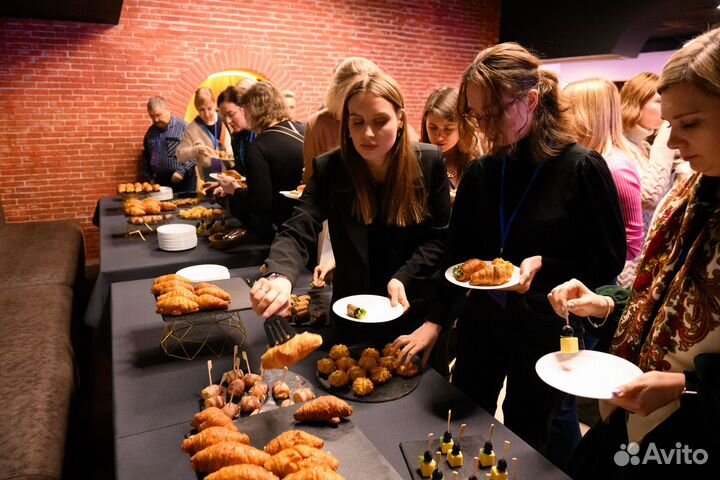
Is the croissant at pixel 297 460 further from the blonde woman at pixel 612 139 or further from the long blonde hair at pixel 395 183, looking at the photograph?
the blonde woman at pixel 612 139

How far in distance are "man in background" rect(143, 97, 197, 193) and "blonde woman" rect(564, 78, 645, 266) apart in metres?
4.96

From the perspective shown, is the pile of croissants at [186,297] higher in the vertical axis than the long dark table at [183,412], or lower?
higher

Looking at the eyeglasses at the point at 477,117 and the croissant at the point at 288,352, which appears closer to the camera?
the croissant at the point at 288,352

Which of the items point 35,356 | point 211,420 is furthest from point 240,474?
point 35,356

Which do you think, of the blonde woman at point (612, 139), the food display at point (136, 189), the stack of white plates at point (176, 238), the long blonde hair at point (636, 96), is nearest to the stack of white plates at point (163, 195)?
the food display at point (136, 189)

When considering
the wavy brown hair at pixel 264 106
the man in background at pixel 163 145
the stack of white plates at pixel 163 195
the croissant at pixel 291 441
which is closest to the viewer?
the croissant at pixel 291 441

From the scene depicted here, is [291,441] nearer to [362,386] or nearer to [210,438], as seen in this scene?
[210,438]

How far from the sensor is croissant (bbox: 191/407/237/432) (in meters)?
1.32

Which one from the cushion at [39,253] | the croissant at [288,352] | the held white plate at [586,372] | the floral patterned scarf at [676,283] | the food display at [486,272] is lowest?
the cushion at [39,253]

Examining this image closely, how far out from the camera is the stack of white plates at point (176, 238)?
3.22 metres

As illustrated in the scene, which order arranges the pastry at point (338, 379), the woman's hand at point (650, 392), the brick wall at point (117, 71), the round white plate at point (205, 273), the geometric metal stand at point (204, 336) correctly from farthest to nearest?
the brick wall at point (117, 71), the round white plate at point (205, 273), the geometric metal stand at point (204, 336), the pastry at point (338, 379), the woman's hand at point (650, 392)

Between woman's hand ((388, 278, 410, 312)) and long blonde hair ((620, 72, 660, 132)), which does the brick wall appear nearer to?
long blonde hair ((620, 72, 660, 132))

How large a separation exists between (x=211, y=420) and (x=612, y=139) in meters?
2.42

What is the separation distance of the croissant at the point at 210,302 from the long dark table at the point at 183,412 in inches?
8.2
